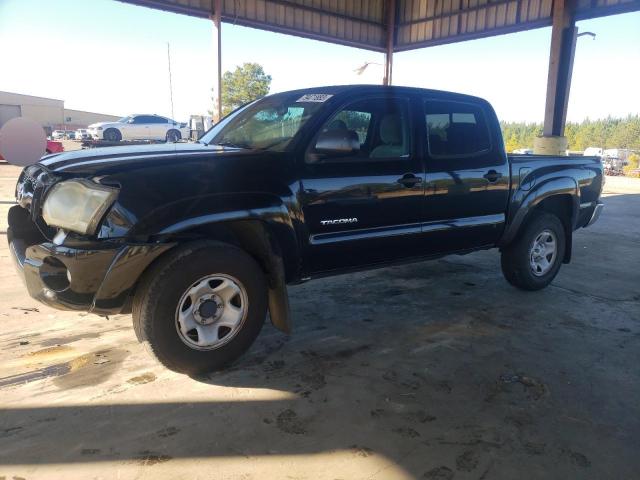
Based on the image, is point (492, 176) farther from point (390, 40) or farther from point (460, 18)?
point (390, 40)

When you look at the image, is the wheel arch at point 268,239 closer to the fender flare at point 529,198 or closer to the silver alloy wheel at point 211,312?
the silver alloy wheel at point 211,312

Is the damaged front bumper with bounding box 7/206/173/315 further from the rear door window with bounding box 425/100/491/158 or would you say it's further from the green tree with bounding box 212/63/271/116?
the green tree with bounding box 212/63/271/116

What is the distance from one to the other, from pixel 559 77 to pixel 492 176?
382 inches

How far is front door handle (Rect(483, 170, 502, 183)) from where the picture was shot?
163 inches

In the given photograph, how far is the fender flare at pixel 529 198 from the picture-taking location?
443 centimetres

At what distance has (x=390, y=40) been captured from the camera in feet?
53.1

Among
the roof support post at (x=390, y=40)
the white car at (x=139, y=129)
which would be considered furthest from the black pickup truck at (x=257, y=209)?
the white car at (x=139, y=129)

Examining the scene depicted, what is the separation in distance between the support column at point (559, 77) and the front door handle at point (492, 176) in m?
9.22

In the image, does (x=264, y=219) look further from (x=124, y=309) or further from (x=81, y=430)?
(x=81, y=430)

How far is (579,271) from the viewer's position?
570 centimetres

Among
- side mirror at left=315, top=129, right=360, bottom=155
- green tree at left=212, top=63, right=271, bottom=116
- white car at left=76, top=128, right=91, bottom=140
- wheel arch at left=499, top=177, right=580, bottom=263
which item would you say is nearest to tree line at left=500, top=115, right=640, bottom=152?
green tree at left=212, top=63, right=271, bottom=116

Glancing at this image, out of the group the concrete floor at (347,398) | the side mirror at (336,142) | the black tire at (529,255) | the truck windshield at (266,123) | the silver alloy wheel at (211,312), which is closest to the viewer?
the concrete floor at (347,398)

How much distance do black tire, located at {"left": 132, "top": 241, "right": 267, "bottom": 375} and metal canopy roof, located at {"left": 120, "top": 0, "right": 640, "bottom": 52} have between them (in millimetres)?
10995

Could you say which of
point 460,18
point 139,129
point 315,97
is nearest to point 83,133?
point 139,129
